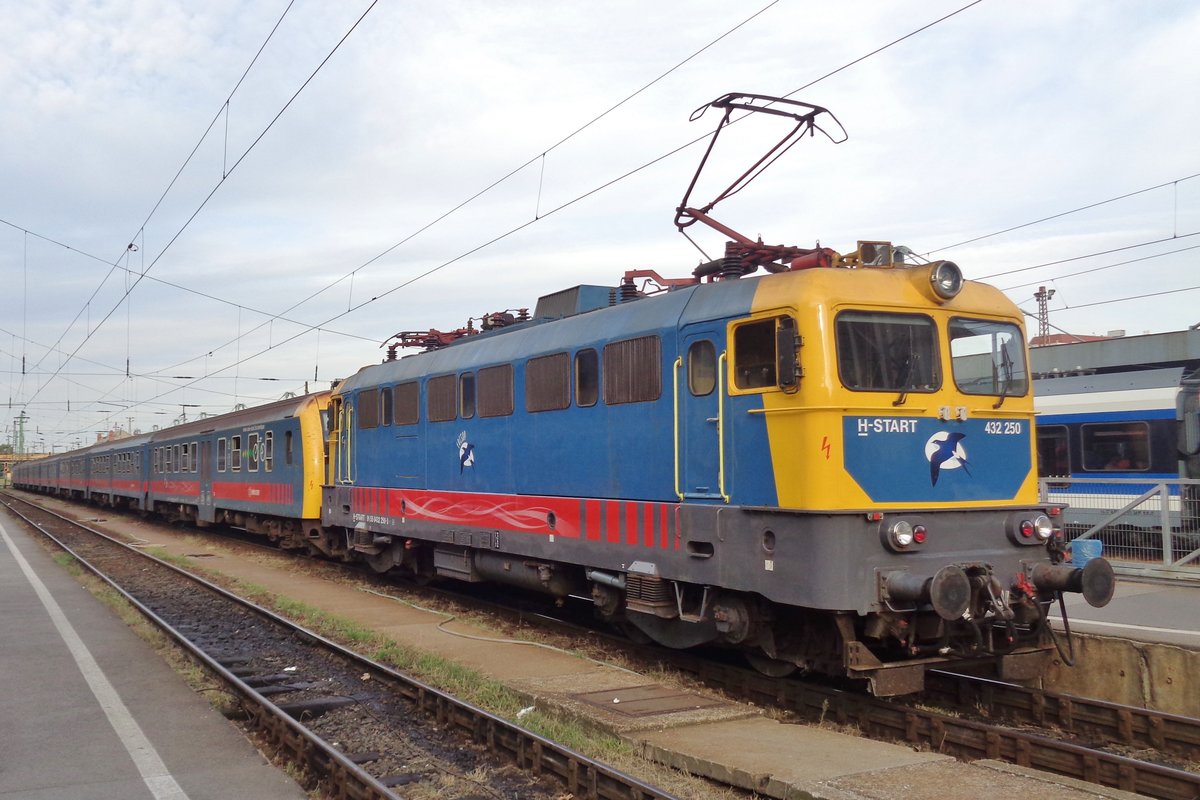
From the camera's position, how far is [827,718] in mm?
8109

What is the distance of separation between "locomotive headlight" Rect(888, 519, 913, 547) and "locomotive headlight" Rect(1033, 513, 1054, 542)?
140 cm

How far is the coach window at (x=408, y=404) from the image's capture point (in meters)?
14.1

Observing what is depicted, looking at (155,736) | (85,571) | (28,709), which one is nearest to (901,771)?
(155,736)

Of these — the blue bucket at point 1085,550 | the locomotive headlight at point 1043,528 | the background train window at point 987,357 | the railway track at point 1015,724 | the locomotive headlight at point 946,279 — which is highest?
the locomotive headlight at point 946,279

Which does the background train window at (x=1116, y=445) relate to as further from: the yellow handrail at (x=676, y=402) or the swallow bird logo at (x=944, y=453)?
the yellow handrail at (x=676, y=402)

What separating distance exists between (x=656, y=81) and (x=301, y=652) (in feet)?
25.1

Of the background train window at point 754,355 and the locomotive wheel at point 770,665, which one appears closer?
the background train window at point 754,355

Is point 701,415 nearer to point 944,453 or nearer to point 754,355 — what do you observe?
point 754,355

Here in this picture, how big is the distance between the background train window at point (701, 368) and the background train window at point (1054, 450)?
13.6m

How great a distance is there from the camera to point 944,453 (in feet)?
26.3

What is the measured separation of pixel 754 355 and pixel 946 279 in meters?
1.69

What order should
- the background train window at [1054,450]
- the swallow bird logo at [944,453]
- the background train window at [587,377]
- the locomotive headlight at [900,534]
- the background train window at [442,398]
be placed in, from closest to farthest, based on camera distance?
the locomotive headlight at [900,534], the swallow bird logo at [944,453], the background train window at [587,377], the background train window at [442,398], the background train window at [1054,450]

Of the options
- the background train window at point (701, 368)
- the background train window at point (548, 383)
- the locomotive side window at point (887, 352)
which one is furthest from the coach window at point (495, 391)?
the locomotive side window at point (887, 352)

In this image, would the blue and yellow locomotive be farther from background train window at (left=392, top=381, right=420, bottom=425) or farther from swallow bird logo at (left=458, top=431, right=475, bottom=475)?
background train window at (left=392, top=381, right=420, bottom=425)
